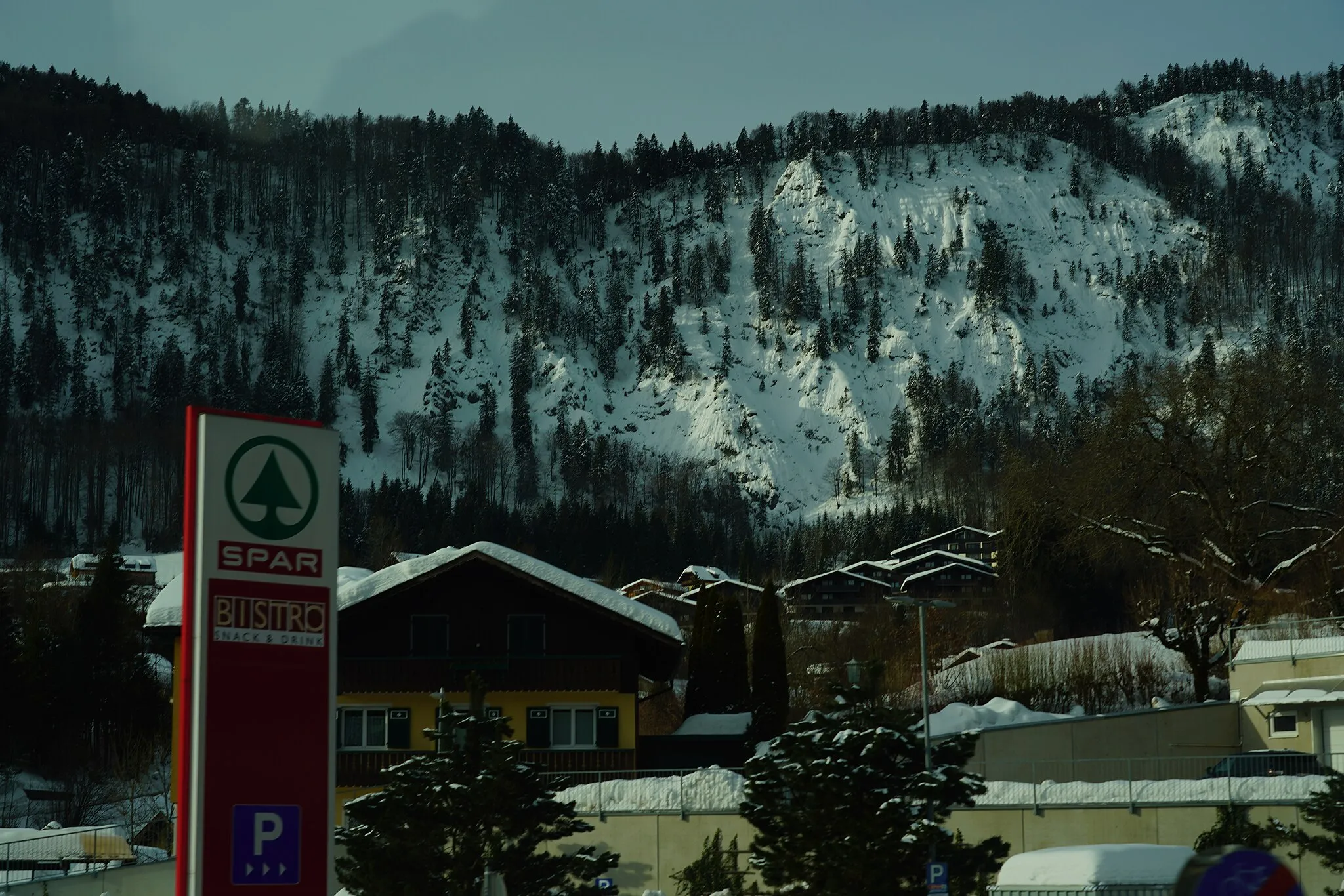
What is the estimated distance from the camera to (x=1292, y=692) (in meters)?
45.1

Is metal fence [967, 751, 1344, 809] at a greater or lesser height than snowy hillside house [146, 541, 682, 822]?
lesser

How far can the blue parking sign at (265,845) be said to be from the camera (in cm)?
1091

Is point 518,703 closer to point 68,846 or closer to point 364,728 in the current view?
point 364,728

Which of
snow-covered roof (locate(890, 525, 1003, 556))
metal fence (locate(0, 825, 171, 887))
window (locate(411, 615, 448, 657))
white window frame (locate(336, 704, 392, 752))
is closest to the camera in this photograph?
metal fence (locate(0, 825, 171, 887))

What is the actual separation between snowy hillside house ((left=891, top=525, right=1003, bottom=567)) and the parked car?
11702cm

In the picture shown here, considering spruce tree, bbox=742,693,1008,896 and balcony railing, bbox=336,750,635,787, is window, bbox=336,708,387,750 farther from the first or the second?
spruce tree, bbox=742,693,1008,896

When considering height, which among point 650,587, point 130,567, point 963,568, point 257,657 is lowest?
point 257,657

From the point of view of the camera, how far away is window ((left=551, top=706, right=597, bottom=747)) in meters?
46.7

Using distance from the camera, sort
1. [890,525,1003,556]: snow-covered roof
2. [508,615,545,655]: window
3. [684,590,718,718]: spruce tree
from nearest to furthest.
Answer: [508,615,545,655]: window < [684,590,718,718]: spruce tree < [890,525,1003,556]: snow-covered roof

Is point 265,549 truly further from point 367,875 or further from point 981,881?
point 981,881

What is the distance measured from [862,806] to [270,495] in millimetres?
13316

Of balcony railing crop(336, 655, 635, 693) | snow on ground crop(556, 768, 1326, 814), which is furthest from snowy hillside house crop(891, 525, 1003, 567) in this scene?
snow on ground crop(556, 768, 1326, 814)

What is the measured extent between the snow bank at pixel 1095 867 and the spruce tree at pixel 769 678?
30481 mm

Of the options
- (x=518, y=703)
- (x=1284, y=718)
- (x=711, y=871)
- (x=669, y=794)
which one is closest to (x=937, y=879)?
(x=711, y=871)
